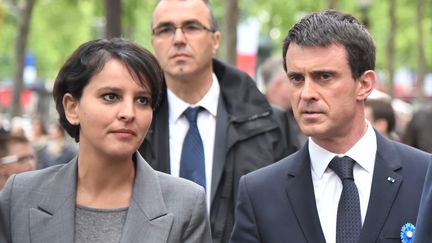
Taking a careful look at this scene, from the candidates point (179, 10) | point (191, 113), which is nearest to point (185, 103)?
point (191, 113)

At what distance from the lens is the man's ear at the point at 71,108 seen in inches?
184

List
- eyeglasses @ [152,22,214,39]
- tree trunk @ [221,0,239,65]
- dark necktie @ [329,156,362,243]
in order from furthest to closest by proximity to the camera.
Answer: tree trunk @ [221,0,239,65], eyeglasses @ [152,22,214,39], dark necktie @ [329,156,362,243]

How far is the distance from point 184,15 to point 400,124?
2145 cm

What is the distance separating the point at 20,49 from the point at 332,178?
686 inches

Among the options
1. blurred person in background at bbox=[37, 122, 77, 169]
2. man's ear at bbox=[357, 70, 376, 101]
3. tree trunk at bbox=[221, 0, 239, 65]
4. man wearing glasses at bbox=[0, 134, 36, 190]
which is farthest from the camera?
blurred person in background at bbox=[37, 122, 77, 169]

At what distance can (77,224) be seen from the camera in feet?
14.7

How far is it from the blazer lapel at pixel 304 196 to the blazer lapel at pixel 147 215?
0.63m

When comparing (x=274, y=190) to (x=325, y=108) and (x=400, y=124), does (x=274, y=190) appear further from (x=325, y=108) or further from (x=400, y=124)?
(x=400, y=124)

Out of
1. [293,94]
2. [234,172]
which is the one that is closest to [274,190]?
[293,94]

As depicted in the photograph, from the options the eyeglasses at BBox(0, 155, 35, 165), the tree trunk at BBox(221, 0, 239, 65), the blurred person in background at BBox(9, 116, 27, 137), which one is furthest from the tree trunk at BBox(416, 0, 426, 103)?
the eyeglasses at BBox(0, 155, 35, 165)

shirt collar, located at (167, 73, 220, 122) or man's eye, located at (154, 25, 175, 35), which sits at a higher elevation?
man's eye, located at (154, 25, 175, 35)

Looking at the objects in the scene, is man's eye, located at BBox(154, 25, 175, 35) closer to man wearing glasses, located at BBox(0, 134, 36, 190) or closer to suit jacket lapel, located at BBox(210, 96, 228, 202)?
suit jacket lapel, located at BBox(210, 96, 228, 202)

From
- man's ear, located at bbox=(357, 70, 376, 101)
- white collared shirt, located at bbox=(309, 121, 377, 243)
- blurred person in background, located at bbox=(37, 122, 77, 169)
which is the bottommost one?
blurred person in background, located at bbox=(37, 122, 77, 169)

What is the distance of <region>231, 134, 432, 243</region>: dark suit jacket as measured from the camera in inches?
183
